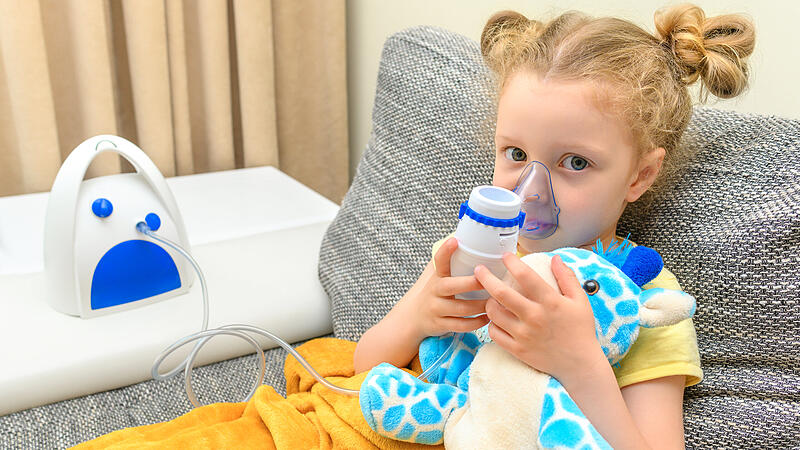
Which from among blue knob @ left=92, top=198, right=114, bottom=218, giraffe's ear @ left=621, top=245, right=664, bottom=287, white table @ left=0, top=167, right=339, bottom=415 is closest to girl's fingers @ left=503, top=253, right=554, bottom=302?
giraffe's ear @ left=621, top=245, right=664, bottom=287

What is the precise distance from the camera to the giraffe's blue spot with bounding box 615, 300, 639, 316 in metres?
0.62

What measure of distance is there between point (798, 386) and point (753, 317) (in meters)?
0.08

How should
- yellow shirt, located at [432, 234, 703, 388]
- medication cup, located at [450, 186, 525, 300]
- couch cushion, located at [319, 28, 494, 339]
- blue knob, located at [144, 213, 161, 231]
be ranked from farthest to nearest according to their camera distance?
blue knob, located at [144, 213, 161, 231]
couch cushion, located at [319, 28, 494, 339]
yellow shirt, located at [432, 234, 703, 388]
medication cup, located at [450, 186, 525, 300]

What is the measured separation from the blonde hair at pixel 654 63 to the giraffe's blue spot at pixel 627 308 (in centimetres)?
20

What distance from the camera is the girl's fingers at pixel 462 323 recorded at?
714mm

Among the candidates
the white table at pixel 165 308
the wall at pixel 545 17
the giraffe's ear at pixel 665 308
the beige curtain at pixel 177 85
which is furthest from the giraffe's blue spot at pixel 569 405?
the beige curtain at pixel 177 85

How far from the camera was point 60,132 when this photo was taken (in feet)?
5.87

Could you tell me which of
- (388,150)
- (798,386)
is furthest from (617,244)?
(388,150)

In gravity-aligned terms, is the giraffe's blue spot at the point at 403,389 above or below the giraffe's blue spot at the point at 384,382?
below

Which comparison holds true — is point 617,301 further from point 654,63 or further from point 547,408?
point 654,63

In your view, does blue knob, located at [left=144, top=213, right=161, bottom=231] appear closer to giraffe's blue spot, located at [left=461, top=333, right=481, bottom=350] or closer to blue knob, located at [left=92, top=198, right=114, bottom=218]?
blue knob, located at [left=92, top=198, right=114, bottom=218]

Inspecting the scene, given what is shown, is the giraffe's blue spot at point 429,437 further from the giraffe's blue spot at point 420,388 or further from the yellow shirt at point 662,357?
the yellow shirt at point 662,357

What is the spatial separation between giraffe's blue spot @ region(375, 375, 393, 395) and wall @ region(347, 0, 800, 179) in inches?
22.7

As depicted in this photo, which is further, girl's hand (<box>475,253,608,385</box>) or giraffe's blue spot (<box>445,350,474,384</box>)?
giraffe's blue spot (<box>445,350,474,384</box>)
